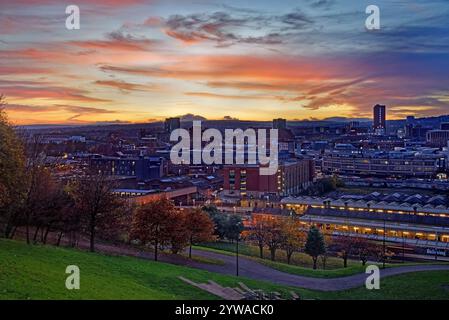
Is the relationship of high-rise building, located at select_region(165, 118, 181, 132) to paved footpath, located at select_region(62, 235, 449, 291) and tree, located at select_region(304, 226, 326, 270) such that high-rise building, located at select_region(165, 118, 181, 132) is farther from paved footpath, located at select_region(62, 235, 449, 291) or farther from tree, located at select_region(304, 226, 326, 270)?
paved footpath, located at select_region(62, 235, 449, 291)

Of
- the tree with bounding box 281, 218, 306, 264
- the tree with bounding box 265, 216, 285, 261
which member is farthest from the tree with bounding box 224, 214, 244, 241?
the tree with bounding box 281, 218, 306, 264

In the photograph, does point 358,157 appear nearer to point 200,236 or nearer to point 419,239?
point 419,239

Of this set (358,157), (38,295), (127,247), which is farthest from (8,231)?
(358,157)

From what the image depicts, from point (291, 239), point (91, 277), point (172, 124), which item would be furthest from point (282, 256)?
point (172, 124)

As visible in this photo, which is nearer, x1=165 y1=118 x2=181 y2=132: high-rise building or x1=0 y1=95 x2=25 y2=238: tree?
x1=0 y1=95 x2=25 y2=238: tree

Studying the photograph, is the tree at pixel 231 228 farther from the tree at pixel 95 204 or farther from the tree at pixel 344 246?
the tree at pixel 95 204

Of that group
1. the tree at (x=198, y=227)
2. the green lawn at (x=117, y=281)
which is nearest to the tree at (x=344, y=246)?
the green lawn at (x=117, y=281)

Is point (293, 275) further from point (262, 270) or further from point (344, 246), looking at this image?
point (344, 246)
